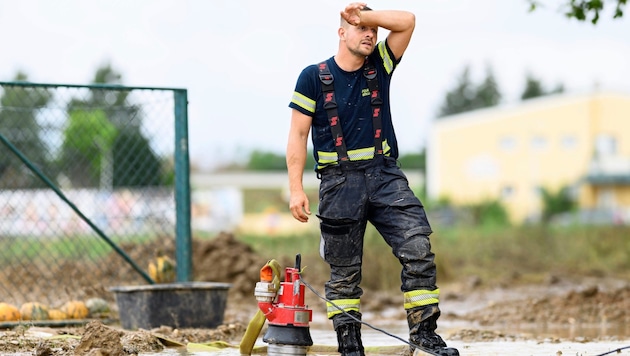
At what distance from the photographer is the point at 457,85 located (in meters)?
111

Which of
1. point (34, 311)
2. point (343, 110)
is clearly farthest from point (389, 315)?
point (343, 110)

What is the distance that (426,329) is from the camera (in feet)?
21.9

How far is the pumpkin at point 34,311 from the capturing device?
31.0 ft

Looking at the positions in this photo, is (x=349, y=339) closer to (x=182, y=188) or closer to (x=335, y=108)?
(x=335, y=108)

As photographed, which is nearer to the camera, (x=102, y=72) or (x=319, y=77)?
(x=319, y=77)

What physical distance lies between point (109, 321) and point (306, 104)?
14.1 ft

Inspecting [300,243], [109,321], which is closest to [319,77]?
[109,321]

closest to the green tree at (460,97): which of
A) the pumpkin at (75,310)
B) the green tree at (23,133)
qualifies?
the green tree at (23,133)

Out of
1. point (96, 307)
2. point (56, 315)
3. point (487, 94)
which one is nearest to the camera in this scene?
point (56, 315)

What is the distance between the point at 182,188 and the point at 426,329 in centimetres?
395

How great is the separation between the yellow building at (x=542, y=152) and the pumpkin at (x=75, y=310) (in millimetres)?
54095

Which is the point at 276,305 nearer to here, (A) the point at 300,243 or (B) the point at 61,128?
(B) the point at 61,128

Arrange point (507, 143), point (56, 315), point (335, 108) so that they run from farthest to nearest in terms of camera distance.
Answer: point (507, 143) → point (56, 315) → point (335, 108)

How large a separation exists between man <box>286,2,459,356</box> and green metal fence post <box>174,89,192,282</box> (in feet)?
11.1
